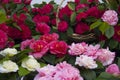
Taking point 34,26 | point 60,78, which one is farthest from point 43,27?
point 60,78

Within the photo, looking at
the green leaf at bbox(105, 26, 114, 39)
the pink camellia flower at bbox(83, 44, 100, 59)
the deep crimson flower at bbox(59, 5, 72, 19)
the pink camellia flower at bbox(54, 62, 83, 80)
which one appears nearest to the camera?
the pink camellia flower at bbox(54, 62, 83, 80)

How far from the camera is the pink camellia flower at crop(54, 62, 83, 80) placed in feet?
2.44

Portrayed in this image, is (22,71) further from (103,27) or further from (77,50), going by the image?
(103,27)

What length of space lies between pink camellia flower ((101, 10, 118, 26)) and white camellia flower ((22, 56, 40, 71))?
296 millimetres

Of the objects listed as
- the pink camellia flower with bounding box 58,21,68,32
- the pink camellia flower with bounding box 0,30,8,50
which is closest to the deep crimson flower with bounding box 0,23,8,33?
the pink camellia flower with bounding box 0,30,8,50

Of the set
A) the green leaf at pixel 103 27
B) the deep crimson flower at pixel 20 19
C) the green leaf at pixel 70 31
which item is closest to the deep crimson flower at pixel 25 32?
the deep crimson flower at pixel 20 19

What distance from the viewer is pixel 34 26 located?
106cm

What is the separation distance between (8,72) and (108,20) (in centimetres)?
37

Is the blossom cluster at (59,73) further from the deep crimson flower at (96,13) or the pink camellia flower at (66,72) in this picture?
the deep crimson flower at (96,13)

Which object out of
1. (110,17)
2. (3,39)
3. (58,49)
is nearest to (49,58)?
(58,49)

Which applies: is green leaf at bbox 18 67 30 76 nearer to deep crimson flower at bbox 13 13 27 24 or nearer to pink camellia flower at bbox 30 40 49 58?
pink camellia flower at bbox 30 40 49 58

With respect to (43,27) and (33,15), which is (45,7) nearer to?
(33,15)

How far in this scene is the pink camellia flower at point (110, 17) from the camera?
0.98 m

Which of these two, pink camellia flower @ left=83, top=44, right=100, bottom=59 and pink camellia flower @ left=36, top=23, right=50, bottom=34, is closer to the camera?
pink camellia flower @ left=83, top=44, right=100, bottom=59
